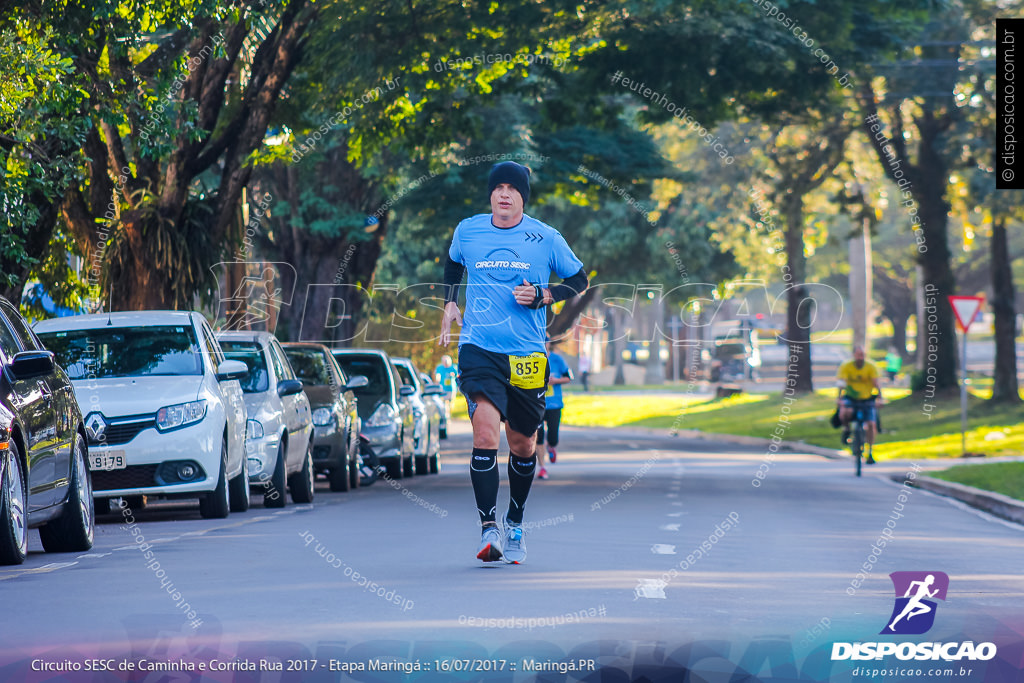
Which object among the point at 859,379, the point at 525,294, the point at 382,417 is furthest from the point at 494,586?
the point at 859,379

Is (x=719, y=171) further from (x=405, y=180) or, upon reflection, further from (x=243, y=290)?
(x=243, y=290)

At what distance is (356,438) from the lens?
66.1ft

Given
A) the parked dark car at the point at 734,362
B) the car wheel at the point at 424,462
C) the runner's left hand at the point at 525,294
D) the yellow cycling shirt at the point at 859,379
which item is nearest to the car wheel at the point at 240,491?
the runner's left hand at the point at 525,294

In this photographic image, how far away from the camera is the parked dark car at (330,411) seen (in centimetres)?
1905

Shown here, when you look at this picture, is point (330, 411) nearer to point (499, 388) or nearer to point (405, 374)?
point (405, 374)

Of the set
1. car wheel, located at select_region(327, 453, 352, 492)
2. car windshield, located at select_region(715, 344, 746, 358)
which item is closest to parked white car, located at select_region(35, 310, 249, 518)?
car wheel, located at select_region(327, 453, 352, 492)

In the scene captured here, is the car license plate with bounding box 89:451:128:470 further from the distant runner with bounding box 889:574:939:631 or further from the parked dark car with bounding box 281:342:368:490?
the distant runner with bounding box 889:574:939:631

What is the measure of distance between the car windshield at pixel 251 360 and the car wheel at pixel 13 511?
646 centimetres

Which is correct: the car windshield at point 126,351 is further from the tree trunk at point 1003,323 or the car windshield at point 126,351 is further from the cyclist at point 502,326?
the tree trunk at point 1003,323

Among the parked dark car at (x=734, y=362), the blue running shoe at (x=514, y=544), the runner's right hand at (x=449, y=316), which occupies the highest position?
the runner's right hand at (x=449, y=316)

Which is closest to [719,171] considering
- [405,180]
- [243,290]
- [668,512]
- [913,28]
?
[405,180]

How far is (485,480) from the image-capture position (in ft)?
31.3

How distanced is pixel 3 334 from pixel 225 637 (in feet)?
14.1

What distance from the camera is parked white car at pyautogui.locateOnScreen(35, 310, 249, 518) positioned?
44.9 ft
